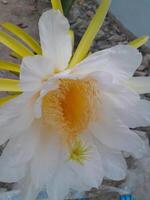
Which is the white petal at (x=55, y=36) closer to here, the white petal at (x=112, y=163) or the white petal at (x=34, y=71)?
the white petal at (x=34, y=71)

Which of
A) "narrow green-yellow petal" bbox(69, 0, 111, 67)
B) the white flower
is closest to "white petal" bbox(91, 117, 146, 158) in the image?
the white flower

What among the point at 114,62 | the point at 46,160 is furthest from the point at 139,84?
the point at 46,160

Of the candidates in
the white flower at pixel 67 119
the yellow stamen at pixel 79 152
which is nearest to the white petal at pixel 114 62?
the white flower at pixel 67 119

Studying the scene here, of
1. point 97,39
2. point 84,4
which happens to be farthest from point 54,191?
point 84,4

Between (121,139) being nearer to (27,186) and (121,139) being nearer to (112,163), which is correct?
(112,163)

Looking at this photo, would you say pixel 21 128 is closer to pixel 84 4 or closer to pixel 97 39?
pixel 97 39

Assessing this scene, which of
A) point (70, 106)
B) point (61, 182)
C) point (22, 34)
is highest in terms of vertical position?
point (22, 34)

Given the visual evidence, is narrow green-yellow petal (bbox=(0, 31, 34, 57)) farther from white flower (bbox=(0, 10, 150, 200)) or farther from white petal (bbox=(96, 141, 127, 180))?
white petal (bbox=(96, 141, 127, 180))
